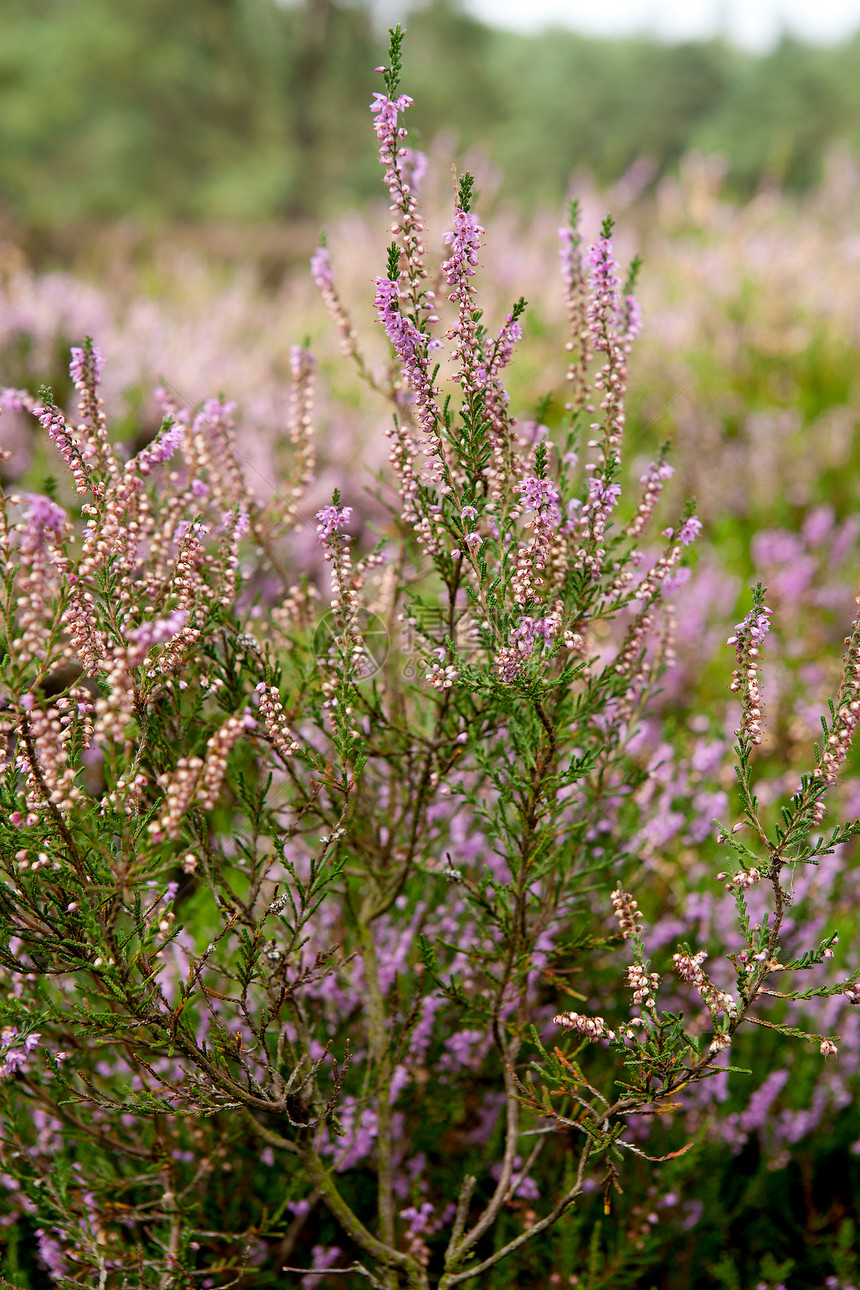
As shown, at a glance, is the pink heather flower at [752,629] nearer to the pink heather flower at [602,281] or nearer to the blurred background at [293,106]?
the pink heather flower at [602,281]

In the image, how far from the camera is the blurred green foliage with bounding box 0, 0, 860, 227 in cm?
2617

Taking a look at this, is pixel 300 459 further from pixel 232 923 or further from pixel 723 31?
pixel 723 31

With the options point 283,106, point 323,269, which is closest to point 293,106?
point 283,106

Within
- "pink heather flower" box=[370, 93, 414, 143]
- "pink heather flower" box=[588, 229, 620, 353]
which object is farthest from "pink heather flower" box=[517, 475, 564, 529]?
"pink heather flower" box=[370, 93, 414, 143]

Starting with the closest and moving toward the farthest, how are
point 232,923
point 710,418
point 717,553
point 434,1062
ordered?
point 232,923, point 434,1062, point 717,553, point 710,418

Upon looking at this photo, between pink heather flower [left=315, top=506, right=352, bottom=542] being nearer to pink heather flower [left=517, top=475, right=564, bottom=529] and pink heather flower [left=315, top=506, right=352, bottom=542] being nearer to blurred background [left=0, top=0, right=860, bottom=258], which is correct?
pink heather flower [left=517, top=475, right=564, bottom=529]

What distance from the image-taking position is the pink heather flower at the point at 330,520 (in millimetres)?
1576

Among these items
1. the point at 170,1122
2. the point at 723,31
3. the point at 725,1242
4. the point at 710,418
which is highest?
the point at 723,31

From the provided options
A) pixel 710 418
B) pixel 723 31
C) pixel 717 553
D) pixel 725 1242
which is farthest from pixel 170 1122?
pixel 723 31

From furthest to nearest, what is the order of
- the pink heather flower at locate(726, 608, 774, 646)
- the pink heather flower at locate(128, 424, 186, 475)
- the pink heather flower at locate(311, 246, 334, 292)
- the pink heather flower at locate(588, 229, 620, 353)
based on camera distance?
the pink heather flower at locate(311, 246, 334, 292) → the pink heather flower at locate(588, 229, 620, 353) → the pink heather flower at locate(128, 424, 186, 475) → the pink heather flower at locate(726, 608, 774, 646)

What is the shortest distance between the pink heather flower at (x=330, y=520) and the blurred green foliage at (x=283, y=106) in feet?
61.3

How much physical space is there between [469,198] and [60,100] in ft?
106

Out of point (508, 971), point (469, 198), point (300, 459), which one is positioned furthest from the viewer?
point (300, 459)

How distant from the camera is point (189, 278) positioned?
42.7 ft
